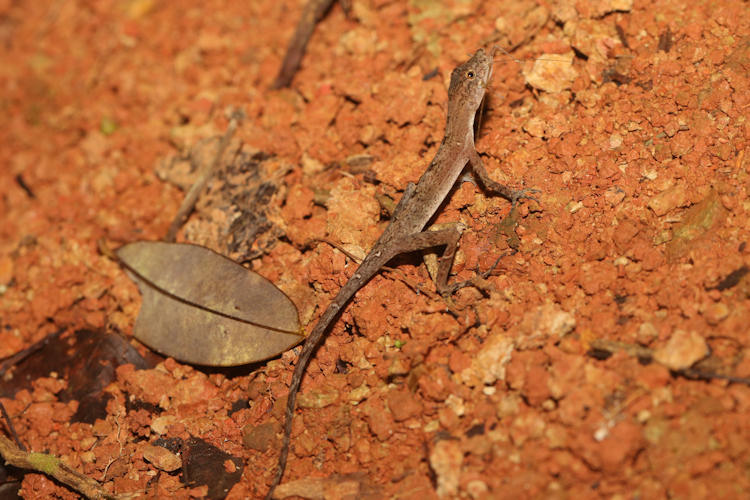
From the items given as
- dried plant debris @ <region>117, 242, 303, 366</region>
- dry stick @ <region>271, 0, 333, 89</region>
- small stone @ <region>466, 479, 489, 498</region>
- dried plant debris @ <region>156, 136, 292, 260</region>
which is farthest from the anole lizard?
dry stick @ <region>271, 0, 333, 89</region>

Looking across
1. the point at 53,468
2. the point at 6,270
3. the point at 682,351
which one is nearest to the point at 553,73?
the point at 682,351

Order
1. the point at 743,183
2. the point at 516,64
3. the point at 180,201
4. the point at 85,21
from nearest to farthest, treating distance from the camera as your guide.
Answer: the point at 743,183 < the point at 516,64 < the point at 180,201 < the point at 85,21

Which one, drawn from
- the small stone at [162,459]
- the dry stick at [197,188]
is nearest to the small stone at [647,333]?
the small stone at [162,459]

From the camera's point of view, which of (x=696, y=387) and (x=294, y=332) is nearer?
(x=696, y=387)

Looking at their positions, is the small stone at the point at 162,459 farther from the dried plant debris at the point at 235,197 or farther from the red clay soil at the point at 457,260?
the dried plant debris at the point at 235,197

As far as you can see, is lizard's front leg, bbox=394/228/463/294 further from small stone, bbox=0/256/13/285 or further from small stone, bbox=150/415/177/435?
small stone, bbox=0/256/13/285

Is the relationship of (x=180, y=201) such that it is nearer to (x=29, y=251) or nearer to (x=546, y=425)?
(x=29, y=251)

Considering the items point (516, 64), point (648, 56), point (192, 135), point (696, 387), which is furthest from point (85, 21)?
point (696, 387)
